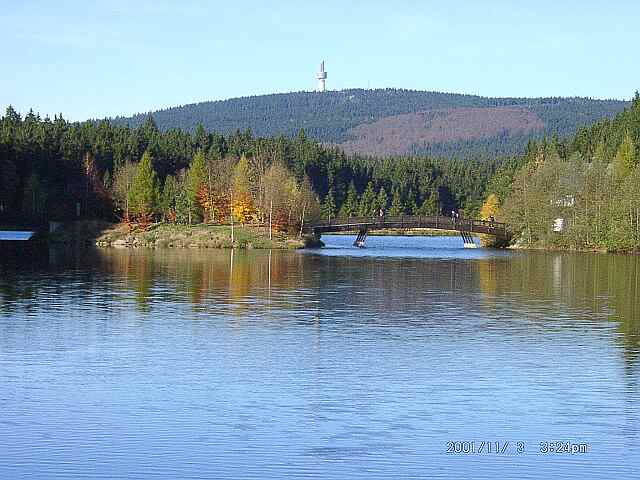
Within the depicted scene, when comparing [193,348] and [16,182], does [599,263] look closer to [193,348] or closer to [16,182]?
[193,348]

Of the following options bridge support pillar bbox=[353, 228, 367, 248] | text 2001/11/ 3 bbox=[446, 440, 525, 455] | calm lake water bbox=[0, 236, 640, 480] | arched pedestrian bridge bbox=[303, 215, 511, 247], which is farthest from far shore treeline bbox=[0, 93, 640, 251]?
text 2001/11/ 3 bbox=[446, 440, 525, 455]

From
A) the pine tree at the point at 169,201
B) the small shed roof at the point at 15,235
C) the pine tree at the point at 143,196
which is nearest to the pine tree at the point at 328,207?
the pine tree at the point at 169,201

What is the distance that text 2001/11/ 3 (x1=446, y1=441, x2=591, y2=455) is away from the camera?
1820 cm

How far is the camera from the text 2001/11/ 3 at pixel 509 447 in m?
18.2

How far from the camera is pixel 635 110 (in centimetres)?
15725

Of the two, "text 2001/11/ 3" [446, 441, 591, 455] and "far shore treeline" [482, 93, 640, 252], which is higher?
"far shore treeline" [482, 93, 640, 252]

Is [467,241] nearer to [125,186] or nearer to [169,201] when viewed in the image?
[169,201]

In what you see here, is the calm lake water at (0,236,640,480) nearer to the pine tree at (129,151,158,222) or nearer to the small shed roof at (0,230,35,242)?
the pine tree at (129,151,158,222)

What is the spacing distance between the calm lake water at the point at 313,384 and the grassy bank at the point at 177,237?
57667 mm

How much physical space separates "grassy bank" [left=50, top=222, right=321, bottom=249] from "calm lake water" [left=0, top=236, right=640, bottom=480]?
57.7m

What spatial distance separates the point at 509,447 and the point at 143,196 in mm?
104558

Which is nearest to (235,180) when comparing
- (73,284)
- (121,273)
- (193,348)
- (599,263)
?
(599,263)

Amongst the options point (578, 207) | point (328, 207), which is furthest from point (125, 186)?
point (328, 207)

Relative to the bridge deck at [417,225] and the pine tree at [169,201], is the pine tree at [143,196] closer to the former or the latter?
the pine tree at [169,201]
